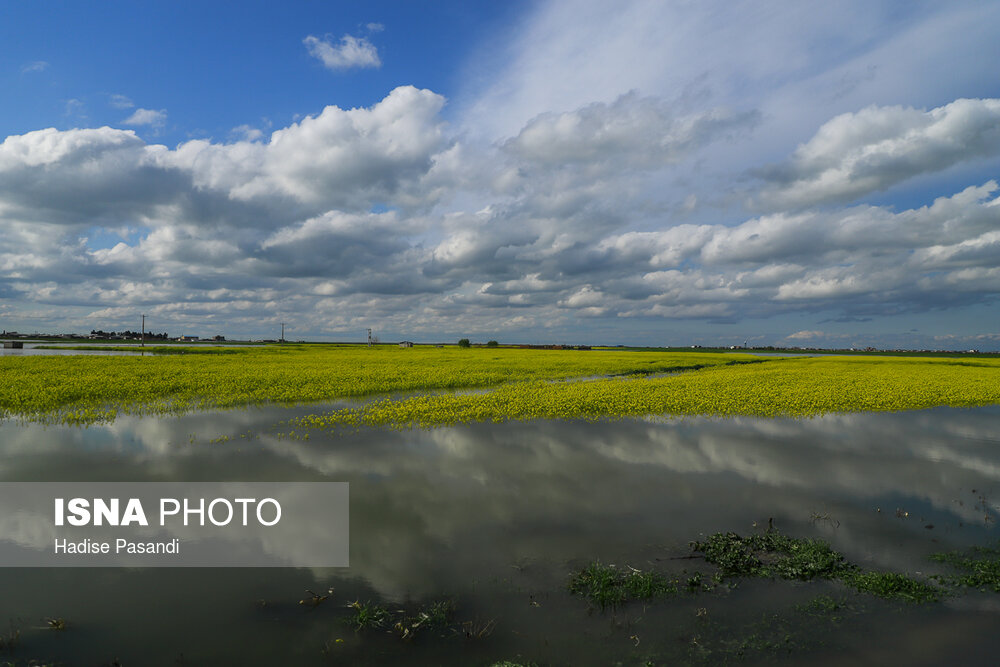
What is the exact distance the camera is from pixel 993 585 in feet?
22.1

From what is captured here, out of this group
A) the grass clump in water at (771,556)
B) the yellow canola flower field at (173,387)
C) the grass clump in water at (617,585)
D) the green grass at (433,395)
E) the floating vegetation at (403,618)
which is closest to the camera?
the floating vegetation at (403,618)

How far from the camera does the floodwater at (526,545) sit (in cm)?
534

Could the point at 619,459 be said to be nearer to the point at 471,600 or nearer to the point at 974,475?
the point at 471,600

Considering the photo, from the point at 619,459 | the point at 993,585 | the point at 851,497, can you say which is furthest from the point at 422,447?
the point at 993,585

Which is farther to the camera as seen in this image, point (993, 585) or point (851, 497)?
point (851, 497)

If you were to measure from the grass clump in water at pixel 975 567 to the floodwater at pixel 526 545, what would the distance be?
0.32m

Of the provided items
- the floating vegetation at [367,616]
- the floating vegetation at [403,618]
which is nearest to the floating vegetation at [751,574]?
the floating vegetation at [403,618]

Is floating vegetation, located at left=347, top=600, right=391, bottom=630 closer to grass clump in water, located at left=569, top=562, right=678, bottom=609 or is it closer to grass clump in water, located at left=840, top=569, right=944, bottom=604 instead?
grass clump in water, located at left=569, top=562, right=678, bottom=609

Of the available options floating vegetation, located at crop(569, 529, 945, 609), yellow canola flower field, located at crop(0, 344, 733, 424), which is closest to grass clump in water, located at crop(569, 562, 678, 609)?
floating vegetation, located at crop(569, 529, 945, 609)

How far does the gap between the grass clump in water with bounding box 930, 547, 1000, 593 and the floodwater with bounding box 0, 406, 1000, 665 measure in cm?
32

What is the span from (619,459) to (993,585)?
744 cm

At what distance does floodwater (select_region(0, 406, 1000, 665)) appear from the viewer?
534cm

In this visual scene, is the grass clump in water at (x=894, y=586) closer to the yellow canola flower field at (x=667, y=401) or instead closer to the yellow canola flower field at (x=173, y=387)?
the yellow canola flower field at (x=667, y=401)

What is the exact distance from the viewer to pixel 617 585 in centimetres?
657
